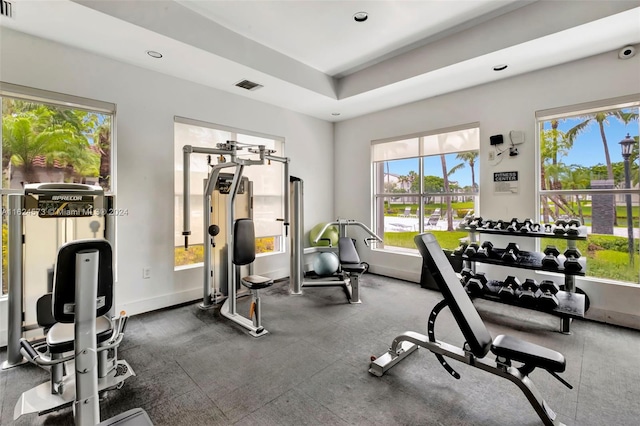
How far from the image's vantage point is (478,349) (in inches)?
71.6

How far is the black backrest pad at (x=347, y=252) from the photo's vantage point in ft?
13.3

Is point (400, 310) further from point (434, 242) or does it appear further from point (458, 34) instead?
point (458, 34)

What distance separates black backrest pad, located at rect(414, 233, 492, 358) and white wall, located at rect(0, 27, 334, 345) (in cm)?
304

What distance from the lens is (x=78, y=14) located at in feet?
7.98

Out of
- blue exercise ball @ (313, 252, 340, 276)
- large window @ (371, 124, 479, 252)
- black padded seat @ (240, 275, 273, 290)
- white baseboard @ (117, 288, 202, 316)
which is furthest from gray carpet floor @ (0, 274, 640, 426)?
large window @ (371, 124, 479, 252)

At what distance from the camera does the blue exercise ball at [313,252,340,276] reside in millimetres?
4270

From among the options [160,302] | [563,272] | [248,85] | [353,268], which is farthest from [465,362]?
[248,85]

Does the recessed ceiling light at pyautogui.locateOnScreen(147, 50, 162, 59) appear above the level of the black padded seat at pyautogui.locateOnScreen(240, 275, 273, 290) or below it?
above

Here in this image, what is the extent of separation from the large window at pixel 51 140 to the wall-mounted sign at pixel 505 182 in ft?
15.2

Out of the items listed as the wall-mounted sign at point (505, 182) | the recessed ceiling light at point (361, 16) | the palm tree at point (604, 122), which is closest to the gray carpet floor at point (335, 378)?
the wall-mounted sign at point (505, 182)

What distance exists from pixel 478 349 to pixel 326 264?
8.54 ft

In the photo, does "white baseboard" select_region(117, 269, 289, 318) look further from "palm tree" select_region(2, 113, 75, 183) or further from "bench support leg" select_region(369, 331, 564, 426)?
"bench support leg" select_region(369, 331, 564, 426)

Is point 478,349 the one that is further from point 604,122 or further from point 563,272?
point 604,122

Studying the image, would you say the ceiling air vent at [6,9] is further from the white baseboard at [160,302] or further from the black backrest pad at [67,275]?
the white baseboard at [160,302]
